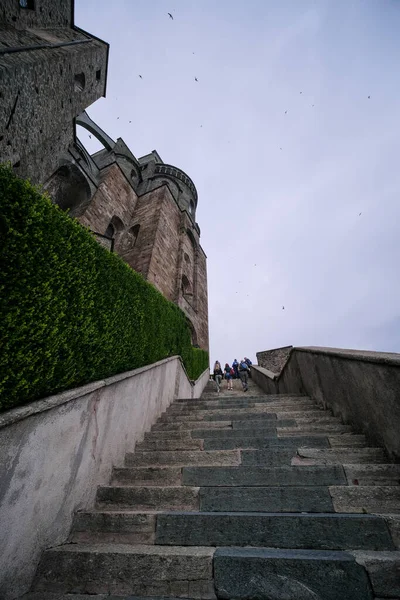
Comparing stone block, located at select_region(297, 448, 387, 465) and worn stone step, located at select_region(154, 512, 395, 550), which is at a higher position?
stone block, located at select_region(297, 448, 387, 465)

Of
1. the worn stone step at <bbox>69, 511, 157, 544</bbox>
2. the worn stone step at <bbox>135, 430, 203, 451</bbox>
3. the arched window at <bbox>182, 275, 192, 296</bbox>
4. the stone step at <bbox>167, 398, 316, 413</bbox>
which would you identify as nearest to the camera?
the worn stone step at <bbox>69, 511, 157, 544</bbox>

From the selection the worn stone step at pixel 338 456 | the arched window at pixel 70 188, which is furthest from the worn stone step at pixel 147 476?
the arched window at pixel 70 188

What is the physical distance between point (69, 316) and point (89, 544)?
2.07 m

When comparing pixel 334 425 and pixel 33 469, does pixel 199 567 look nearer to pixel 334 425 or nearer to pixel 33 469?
pixel 33 469

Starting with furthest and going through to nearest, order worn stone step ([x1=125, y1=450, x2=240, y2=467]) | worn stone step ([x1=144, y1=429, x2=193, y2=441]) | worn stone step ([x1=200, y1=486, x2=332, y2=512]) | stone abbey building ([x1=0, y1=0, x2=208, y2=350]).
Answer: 1. stone abbey building ([x1=0, y1=0, x2=208, y2=350])
2. worn stone step ([x1=144, y1=429, x2=193, y2=441])
3. worn stone step ([x1=125, y1=450, x2=240, y2=467])
4. worn stone step ([x1=200, y1=486, x2=332, y2=512])

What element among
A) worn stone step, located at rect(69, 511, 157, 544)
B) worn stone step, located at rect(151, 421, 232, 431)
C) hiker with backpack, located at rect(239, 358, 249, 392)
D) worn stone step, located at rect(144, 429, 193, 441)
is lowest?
worn stone step, located at rect(69, 511, 157, 544)

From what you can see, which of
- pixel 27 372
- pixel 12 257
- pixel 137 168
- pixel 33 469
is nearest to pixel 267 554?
pixel 33 469

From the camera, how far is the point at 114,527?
2.20 meters

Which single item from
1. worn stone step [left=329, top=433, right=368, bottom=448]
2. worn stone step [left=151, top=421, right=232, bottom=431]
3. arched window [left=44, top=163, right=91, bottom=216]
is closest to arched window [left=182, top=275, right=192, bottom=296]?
arched window [left=44, top=163, right=91, bottom=216]

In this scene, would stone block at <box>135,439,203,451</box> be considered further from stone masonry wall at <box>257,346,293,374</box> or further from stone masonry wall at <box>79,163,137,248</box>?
stone masonry wall at <box>257,346,293,374</box>

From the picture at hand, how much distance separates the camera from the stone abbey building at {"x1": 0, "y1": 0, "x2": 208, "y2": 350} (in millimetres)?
7168

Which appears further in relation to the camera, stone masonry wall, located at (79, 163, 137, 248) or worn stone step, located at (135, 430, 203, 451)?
stone masonry wall, located at (79, 163, 137, 248)

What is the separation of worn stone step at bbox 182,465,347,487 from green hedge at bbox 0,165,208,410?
1717mm

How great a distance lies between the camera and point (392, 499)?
2.27m
